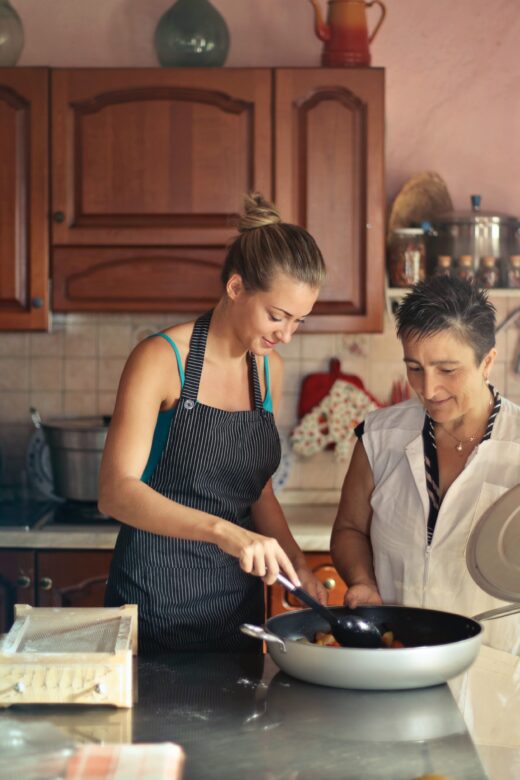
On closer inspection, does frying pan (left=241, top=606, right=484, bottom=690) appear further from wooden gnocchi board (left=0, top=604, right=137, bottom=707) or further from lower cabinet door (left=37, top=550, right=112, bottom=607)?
lower cabinet door (left=37, top=550, right=112, bottom=607)

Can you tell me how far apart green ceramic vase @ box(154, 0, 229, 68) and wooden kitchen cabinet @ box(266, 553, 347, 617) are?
151 cm

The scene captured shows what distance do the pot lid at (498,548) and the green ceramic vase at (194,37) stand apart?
1929mm

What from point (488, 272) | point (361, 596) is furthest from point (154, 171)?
point (361, 596)

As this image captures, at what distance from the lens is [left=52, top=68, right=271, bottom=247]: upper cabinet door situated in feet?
10.3

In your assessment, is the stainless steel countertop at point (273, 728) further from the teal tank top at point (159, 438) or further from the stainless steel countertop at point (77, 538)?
the stainless steel countertop at point (77, 538)

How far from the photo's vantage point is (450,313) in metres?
1.84

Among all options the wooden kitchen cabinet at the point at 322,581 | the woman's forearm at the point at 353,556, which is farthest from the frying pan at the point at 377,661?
the wooden kitchen cabinet at the point at 322,581

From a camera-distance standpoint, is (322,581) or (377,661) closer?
(377,661)

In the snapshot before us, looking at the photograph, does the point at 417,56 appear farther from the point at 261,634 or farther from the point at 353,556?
the point at 261,634

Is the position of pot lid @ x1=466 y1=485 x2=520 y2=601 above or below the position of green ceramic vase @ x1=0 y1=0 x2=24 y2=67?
below

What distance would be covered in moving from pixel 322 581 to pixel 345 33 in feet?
5.31

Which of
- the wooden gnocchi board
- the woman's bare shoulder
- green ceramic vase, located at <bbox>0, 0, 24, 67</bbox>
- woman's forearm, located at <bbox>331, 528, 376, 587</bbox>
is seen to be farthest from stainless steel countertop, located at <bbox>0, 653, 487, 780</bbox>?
green ceramic vase, located at <bbox>0, 0, 24, 67</bbox>

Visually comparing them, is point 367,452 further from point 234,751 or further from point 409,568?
point 234,751

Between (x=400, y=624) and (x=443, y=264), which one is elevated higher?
(x=443, y=264)
